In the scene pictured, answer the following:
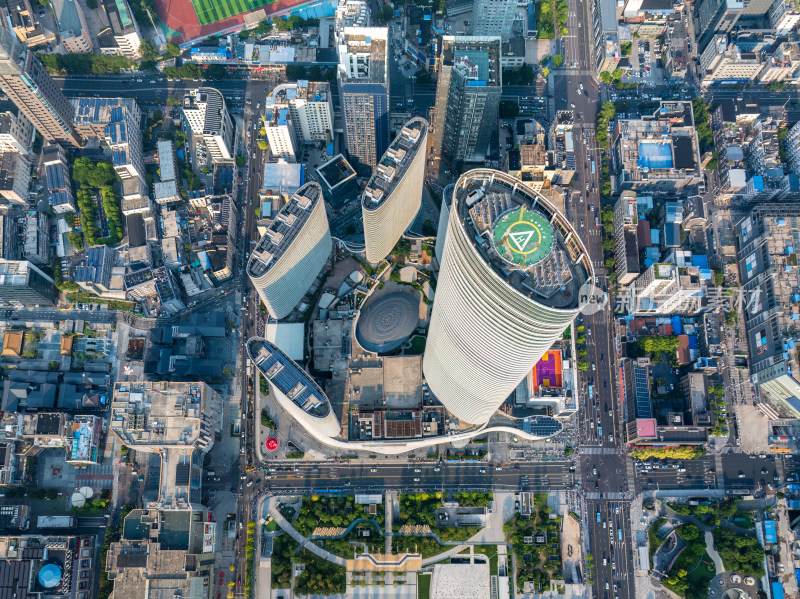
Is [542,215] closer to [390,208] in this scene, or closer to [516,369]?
[516,369]

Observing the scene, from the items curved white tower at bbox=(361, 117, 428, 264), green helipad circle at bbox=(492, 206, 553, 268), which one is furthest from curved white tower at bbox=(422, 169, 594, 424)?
curved white tower at bbox=(361, 117, 428, 264)

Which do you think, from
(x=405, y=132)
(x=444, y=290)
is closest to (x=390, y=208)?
(x=405, y=132)

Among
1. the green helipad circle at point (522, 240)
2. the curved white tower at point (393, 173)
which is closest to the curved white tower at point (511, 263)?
the green helipad circle at point (522, 240)

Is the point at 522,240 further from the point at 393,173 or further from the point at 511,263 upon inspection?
the point at 393,173

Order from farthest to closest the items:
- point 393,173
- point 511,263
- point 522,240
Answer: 1. point 393,173
2. point 522,240
3. point 511,263

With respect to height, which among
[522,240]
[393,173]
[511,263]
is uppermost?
[393,173]

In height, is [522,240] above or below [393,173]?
below

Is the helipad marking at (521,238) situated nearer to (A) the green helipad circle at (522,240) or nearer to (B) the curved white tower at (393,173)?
(A) the green helipad circle at (522,240)

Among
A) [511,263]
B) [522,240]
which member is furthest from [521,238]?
[511,263]
